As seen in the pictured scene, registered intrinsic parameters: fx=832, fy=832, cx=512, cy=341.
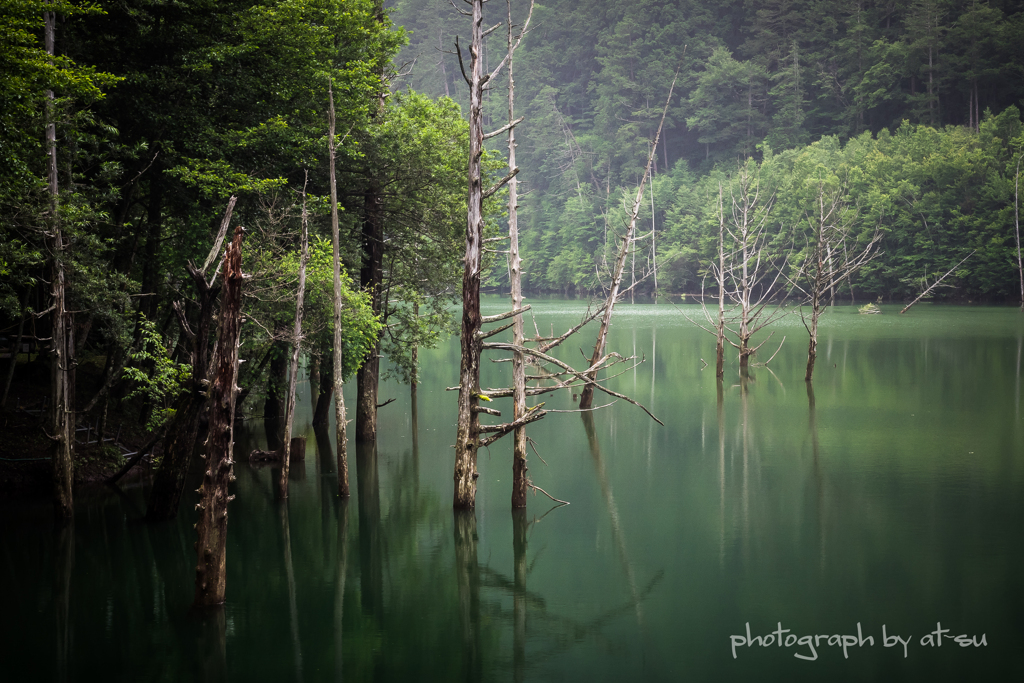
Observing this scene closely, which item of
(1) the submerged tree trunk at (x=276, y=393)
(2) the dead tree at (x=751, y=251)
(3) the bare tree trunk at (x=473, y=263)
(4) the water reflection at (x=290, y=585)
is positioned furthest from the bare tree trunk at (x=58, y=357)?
(2) the dead tree at (x=751, y=251)

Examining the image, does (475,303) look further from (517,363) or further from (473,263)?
(517,363)

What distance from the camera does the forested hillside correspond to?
220 ft

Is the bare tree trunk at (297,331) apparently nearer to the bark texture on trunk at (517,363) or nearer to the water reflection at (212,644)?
the bark texture on trunk at (517,363)

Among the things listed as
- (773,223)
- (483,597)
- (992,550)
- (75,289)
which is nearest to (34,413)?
(75,289)

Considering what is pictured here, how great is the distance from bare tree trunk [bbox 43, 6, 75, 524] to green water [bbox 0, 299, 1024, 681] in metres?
0.86

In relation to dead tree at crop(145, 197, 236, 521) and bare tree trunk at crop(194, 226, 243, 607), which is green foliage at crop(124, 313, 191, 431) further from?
bare tree trunk at crop(194, 226, 243, 607)

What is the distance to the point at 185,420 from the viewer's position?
1516cm

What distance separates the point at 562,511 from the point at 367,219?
10.4 metres

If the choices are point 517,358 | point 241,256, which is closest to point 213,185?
point 241,256

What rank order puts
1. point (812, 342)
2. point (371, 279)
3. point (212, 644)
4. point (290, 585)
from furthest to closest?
point (812, 342) < point (371, 279) < point (290, 585) < point (212, 644)

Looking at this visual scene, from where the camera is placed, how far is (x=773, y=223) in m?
73.3

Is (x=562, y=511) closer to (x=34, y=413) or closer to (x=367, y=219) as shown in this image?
(x=367, y=219)

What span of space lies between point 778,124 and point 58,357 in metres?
91.9

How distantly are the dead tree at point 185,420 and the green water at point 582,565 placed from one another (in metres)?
0.58
